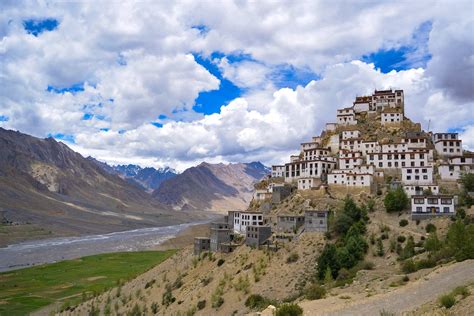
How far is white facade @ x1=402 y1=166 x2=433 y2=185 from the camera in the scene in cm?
5628

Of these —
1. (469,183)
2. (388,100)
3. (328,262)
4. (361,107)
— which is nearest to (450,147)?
(469,183)

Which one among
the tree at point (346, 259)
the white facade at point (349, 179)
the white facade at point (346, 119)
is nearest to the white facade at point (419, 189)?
the white facade at point (349, 179)

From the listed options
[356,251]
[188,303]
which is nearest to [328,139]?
[356,251]

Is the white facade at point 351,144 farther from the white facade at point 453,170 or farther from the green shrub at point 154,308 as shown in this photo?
the green shrub at point 154,308

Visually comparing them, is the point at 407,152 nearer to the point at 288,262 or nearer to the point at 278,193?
the point at 278,193

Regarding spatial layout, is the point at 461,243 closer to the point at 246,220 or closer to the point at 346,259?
the point at 346,259

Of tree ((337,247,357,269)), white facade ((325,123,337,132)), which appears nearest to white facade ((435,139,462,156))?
white facade ((325,123,337,132))

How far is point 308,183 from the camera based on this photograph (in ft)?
205

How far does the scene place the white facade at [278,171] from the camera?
75400mm

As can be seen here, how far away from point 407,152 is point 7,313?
59.7m

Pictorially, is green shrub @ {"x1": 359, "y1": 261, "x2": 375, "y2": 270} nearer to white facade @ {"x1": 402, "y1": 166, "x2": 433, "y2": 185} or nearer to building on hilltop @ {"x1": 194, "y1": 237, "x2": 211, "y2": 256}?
white facade @ {"x1": 402, "y1": 166, "x2": 433, "y2": 185}

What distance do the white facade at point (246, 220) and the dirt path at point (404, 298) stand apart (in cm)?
3268

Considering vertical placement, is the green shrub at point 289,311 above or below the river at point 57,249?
above

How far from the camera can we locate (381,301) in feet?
76.2
